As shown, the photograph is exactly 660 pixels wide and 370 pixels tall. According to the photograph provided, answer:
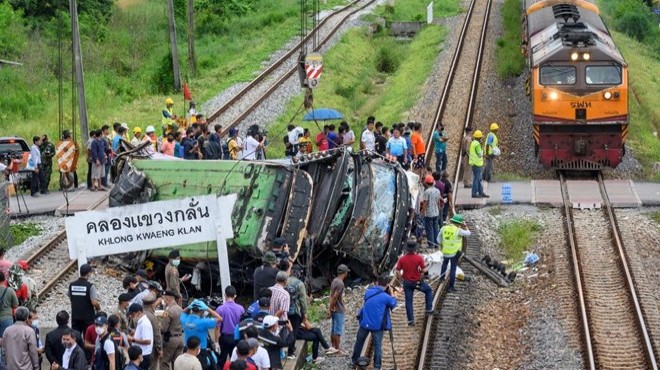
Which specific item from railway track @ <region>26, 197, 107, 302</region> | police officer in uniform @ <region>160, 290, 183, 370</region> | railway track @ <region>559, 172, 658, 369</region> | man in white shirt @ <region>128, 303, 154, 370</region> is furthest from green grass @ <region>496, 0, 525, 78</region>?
man in white shirt @ <region>128, 303, 154, 370</region>

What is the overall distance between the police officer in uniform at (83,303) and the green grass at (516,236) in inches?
367

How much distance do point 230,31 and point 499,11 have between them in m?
10.7

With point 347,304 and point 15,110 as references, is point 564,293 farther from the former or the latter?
point 15,110

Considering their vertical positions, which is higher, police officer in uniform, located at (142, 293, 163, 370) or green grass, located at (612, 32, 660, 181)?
police officer in uniform, located at (142, 293, 163, 370)

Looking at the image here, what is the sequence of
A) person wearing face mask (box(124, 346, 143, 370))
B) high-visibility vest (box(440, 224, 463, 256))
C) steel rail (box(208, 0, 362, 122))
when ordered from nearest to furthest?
person wearing face mask (box(124, 346, 143, 370))
high-visibility vest (box(440, 224, 463, 256))
steel rail (box(208, 0, 362, 122))

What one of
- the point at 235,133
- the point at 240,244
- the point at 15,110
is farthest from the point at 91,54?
the point at 240,244

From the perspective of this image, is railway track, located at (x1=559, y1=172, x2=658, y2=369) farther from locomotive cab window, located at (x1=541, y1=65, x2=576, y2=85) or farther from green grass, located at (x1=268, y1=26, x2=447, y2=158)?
green grass, located at (x1=268, y1=26, x2=447, y2=158)

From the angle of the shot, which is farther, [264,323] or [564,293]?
[564,293]

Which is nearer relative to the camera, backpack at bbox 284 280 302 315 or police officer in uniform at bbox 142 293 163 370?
police officer in uniform at bbox 142 293 163 370

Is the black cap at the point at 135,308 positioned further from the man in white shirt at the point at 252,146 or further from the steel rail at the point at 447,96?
the man in white shirt at the point at 252,146

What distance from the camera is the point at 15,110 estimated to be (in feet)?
126

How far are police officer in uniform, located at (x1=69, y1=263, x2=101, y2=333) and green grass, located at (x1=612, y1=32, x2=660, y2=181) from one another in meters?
16.3

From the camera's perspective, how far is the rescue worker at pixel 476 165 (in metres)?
26.1

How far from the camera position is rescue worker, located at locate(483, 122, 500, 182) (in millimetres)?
27281
